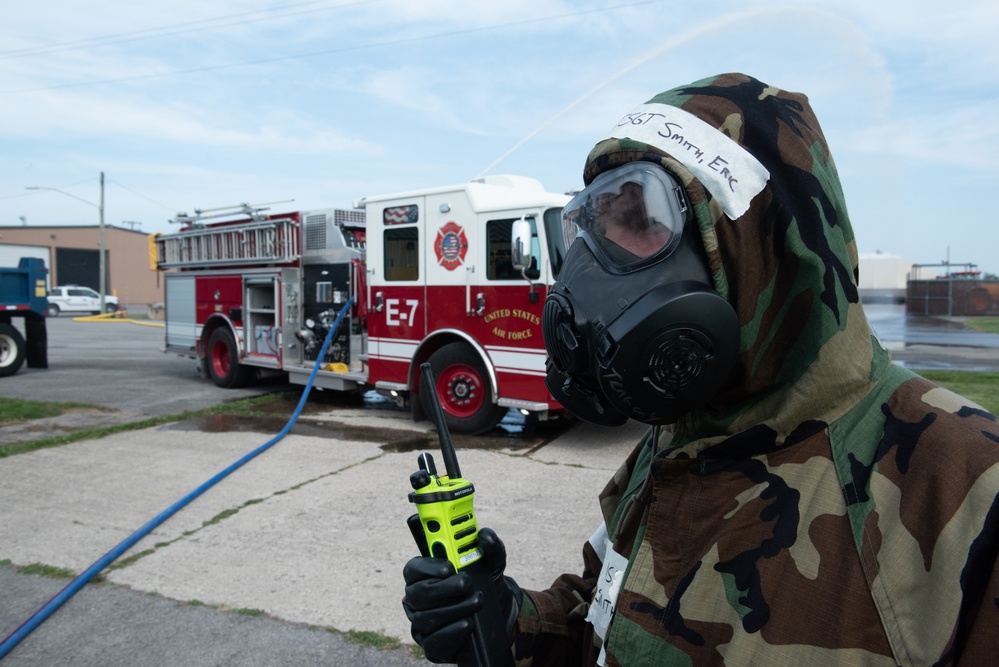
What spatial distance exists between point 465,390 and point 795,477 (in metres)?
6.66

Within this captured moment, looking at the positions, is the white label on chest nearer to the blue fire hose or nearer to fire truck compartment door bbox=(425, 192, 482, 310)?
the blue fire hose

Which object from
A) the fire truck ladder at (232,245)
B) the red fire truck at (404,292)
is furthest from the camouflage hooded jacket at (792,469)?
the fire truck ladder at (232,245)

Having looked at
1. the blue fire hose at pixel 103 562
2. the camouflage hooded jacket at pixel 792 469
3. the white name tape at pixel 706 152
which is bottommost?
the blue fire hose at pixel 103 562

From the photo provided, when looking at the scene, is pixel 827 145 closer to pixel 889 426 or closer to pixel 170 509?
pixel 889 426

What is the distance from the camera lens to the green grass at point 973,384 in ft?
26.9

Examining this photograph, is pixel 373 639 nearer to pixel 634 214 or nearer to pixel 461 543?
pixel 461 543

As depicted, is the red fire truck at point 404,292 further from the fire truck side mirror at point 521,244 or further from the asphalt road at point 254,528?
the asphalt road at point 254,528

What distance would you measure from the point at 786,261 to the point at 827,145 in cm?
28

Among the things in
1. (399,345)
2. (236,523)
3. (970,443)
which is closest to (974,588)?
(970,443)

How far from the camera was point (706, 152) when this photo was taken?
118 cm

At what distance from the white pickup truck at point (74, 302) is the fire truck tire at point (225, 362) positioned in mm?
29614

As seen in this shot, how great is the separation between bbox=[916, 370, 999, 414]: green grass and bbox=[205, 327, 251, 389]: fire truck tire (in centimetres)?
962

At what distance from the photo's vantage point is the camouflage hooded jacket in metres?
0.91

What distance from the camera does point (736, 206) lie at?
1.13 metres
